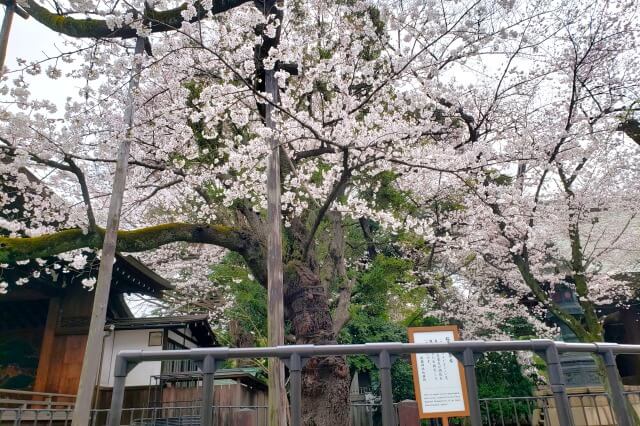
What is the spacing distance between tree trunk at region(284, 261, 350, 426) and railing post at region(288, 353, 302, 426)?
4.19 meters

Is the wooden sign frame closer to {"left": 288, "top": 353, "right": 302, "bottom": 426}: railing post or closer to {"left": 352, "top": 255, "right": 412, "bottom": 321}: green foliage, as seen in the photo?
{"left": 288, "top": 353, "right": 302, "bottom": 426}: railing post

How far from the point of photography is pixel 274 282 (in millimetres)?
5445

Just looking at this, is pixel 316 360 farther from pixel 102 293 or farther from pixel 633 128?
pixel 633 128

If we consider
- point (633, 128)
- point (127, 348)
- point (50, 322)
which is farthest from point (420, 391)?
point (50, 322)

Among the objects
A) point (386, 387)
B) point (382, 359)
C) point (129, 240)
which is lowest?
point (386, 387)

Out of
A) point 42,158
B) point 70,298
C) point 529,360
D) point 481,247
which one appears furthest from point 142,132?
point 529,360

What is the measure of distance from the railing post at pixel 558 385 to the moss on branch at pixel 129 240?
588cm

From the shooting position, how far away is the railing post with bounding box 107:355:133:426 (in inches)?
106

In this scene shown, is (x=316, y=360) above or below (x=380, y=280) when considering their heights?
below

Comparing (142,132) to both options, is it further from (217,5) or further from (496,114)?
(496,114)

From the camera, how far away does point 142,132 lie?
8.72 m

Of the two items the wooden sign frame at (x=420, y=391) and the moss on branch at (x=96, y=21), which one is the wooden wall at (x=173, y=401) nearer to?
the wooden sign frame at (x=420, y=391)

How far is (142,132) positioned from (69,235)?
2702 millimetres

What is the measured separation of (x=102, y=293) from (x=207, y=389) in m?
3.37
